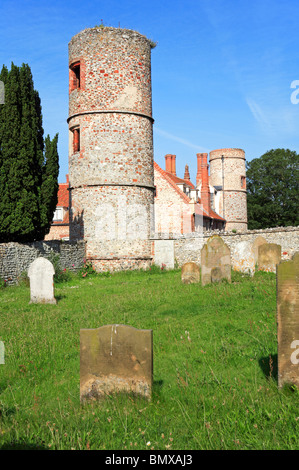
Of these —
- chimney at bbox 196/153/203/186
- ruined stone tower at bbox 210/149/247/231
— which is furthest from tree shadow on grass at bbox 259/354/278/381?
ruined stone tower at bbox 210/149/247/231

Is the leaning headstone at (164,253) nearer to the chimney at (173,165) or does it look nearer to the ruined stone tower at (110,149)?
the ruined stone tower at (110,149)

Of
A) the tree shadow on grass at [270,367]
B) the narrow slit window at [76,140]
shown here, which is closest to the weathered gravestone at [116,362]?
the tree shadow on grass at [270,367]

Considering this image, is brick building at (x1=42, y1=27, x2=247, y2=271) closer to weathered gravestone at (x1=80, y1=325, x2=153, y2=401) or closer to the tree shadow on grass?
the tree shadow on grass

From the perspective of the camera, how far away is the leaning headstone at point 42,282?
12812mm

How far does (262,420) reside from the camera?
4176 mm

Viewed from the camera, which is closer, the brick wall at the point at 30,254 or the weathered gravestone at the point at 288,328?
the weathered gravestone at the point at 288,328

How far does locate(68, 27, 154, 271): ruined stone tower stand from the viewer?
21859 mm

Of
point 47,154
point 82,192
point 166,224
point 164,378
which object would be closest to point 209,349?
point 164,378

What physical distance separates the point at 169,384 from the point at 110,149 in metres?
17.6

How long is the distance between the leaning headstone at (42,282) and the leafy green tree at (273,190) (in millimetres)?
42584

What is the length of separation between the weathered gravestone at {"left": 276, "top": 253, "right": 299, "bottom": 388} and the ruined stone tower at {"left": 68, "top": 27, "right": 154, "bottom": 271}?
56.5ft

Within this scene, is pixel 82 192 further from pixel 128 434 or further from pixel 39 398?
→ pixel 128 434

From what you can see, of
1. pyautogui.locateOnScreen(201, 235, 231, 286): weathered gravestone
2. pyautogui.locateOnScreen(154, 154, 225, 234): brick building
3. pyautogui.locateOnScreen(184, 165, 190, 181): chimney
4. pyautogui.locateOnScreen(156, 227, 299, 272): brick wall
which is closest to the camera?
pyautogui.locateOnScreen(201, 235, 231, 286): weathered gravestone

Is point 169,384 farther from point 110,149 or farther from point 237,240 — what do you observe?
point 237,240
